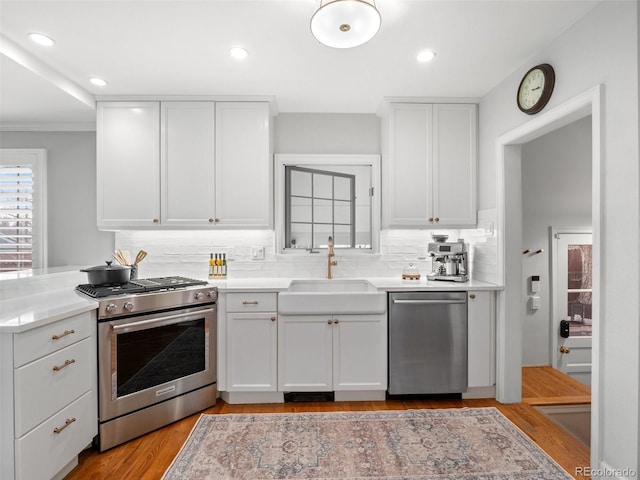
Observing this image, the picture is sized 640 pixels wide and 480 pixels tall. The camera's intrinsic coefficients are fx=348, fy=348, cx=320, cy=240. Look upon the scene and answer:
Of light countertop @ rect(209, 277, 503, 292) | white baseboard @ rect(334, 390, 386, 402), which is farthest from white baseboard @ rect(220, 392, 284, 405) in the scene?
light countertop @ rect(209, 277, 503, 292)

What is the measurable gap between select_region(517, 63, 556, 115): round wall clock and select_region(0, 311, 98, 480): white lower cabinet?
10.4 ft

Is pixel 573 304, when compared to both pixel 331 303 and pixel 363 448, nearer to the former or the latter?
pixel 331 303

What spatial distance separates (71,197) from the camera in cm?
345

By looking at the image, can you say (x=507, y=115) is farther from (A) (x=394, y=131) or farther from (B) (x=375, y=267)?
(B) (x=375, y=267)

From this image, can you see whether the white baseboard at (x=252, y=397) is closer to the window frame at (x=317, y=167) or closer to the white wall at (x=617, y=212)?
the window frame at (x=317, y=167)

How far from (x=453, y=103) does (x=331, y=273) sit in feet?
6.32

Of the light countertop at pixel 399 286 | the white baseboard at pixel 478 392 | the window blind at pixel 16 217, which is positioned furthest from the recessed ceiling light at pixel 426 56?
the window blind at pixel 16 217

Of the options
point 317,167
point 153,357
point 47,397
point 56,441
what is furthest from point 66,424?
point 317,167

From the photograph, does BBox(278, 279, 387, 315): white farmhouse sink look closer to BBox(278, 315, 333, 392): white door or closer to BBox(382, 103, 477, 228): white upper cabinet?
BBox(278, 315, 333, 392): white door

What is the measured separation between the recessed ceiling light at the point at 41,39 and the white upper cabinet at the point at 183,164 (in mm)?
802

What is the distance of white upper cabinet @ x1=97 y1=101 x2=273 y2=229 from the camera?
305cm

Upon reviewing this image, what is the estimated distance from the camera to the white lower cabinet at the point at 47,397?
1.62m

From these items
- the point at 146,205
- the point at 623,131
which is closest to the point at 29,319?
the point at 146,205

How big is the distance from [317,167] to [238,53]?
1.40 metres
